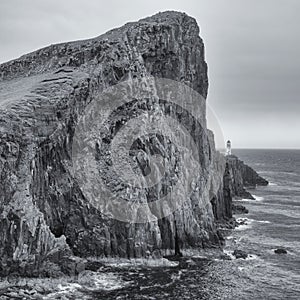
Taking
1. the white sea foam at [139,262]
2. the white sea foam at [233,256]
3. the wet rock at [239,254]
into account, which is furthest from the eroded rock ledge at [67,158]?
the wet rock at [239,254]

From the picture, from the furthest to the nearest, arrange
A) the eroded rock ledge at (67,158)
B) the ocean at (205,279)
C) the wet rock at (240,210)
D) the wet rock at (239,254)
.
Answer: the wet rock at (240,210) → the wet rock at (239,254) → the eroded rock ledge at (67,158) → the ocean at (205,279)

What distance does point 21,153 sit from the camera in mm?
61906

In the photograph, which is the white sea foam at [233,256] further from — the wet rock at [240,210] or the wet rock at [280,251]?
the wet rock at [240,210]

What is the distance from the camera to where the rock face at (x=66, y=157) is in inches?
2288

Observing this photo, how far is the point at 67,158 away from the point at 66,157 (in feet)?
0.78

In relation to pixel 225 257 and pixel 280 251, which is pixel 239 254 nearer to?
pixel 225 257

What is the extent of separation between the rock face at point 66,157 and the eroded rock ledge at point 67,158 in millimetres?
135

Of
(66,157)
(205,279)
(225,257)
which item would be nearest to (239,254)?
(225,257)

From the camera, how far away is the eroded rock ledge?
58094 mm

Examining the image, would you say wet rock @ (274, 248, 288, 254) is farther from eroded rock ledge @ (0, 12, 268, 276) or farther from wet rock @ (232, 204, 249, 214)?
wet rock @ (232, 204, 249, 214)

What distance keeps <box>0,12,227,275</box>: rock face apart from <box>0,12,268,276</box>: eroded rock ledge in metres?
0.13

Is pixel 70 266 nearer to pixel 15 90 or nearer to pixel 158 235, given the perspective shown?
pixel 158 235

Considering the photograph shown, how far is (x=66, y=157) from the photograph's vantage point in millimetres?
70125

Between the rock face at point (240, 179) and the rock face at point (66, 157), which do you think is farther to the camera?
the rock face at point (240, 179)
